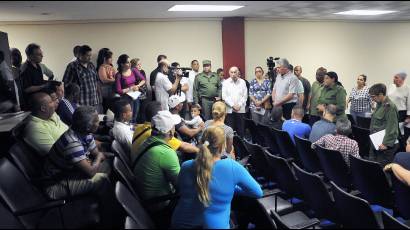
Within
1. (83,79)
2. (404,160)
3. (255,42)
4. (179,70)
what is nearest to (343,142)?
(404,160)

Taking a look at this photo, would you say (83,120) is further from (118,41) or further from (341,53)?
(341,53)

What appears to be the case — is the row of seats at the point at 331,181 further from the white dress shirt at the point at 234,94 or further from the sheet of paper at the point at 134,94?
the white dress shirt at the point at 234,94

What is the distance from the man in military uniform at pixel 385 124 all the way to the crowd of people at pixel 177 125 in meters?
0.01

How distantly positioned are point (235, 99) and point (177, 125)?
109 inches

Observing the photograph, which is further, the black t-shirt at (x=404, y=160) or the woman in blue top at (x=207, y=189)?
the black t-shirt at (x=404, y=160)

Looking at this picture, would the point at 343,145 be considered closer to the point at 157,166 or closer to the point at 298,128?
the point at 298,128

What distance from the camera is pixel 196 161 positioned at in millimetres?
2055

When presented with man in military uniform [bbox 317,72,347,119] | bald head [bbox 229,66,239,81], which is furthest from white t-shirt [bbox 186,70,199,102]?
man in military uniform [bbox 317,72,347,119]

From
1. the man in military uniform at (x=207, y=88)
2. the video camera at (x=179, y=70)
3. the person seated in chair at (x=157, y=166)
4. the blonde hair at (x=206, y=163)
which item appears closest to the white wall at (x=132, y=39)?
the man in military uniform at (x=207, y=88)

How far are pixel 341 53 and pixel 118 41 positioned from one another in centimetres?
576

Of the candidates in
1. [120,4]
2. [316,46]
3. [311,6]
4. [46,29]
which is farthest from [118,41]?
[316,46]

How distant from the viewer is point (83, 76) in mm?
4941

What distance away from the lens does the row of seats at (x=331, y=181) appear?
231 cm

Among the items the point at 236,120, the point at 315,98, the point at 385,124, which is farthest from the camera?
the point at 236,120
